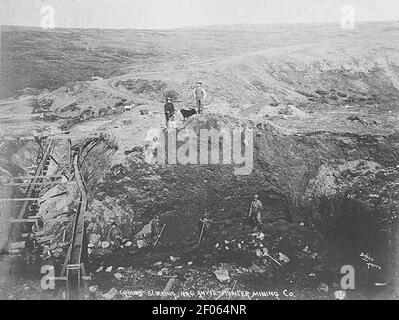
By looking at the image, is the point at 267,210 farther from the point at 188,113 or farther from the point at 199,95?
the point at 199,95

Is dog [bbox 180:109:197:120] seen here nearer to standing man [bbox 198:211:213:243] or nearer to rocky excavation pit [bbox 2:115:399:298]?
rocky excavation pit [bbox 2:115:399:298]

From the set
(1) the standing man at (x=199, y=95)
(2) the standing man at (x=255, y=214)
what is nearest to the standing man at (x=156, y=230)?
(2) the standing man at (x=255, y=214)

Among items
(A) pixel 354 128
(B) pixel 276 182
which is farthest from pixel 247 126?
(A) pixel 354 128

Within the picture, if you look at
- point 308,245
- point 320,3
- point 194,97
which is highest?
point 320,3

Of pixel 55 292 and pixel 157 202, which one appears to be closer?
pixel 55 292

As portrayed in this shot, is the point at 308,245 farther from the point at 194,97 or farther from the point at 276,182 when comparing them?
the point at 194,97

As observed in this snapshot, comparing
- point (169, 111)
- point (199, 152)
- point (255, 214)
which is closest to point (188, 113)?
point (169, 111)
